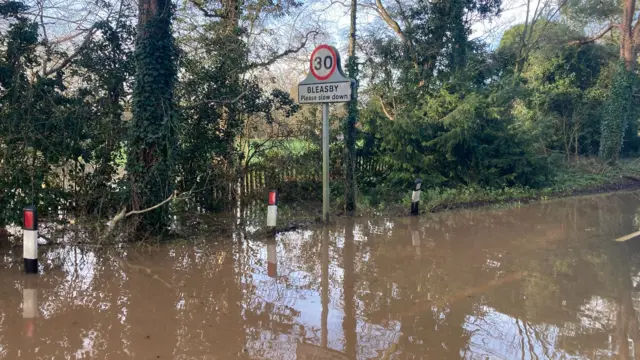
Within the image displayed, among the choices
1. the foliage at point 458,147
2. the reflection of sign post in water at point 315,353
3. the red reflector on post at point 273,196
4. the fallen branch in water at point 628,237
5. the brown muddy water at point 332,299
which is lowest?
the reflection of sign post in water at point 315,353

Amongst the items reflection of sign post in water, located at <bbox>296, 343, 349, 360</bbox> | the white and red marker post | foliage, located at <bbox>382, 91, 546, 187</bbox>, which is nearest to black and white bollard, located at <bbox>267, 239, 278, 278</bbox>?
the white and red marker post

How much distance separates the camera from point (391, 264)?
6773 mm

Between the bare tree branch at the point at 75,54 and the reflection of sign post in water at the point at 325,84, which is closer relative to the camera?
the bare tree branch at the point at 75,54

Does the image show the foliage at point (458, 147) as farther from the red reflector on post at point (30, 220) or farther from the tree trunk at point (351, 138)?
the red reflector on post at point (30, 220)

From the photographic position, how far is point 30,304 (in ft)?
16.4

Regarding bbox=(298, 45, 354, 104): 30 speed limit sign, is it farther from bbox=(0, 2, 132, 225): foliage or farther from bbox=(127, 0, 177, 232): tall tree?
bbox=(0, 2, 132, 225): foliage

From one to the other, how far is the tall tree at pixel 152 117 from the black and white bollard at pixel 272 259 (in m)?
1.97

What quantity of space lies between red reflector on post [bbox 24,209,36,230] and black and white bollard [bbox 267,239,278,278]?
10.4 ft

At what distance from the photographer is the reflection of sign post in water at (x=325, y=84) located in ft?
28.0

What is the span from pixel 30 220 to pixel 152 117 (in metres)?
2.51

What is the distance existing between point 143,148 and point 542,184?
39.4 ft

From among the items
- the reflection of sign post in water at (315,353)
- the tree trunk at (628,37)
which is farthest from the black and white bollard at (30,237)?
the tree trunk at (628,37)

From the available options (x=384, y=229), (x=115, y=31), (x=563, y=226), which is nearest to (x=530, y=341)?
(x=384, y=229)

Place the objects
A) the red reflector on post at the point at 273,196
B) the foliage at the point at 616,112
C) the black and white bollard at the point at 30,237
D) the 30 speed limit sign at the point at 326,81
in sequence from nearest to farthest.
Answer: the black and white bollard at the point at 30,237 → the red reflector on post at the point at 273,196 → the 30 speed limit sign at the point at 326,81 → the foliage at the point at 616,112
